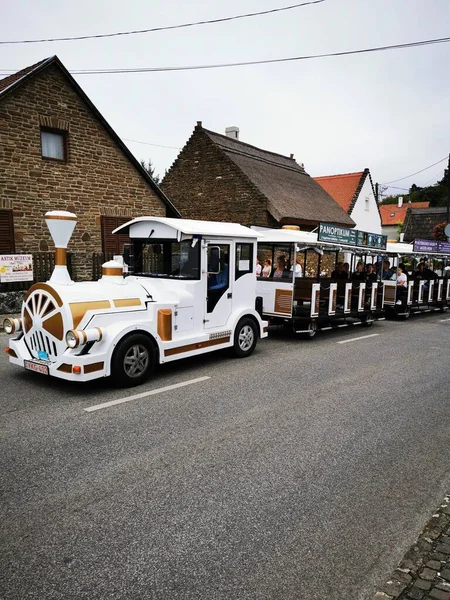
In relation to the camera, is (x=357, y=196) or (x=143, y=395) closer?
(x=143, y=395)

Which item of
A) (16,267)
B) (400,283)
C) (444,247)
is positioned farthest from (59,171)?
(444,247)

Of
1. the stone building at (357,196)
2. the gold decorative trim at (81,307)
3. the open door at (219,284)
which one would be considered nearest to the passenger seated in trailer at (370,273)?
the open door at (219,284)

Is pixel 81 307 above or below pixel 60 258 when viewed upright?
below

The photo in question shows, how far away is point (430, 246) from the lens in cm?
1759

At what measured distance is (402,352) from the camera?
9961 mm

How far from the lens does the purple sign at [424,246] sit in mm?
16734

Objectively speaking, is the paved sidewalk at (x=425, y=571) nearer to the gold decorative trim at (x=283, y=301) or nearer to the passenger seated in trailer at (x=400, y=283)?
the gold decorative trim at (x=283, y=301)

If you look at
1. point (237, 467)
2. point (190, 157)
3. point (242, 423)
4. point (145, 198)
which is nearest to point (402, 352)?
point (242, 423)

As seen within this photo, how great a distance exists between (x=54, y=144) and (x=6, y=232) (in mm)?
3495

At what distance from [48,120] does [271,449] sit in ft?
44.8

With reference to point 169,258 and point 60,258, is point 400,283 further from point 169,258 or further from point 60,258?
point 60,258

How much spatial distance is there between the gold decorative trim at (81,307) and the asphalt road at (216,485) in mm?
1039

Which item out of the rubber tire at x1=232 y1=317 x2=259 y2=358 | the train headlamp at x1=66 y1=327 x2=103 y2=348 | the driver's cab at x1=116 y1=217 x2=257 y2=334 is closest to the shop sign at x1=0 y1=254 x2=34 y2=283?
the driver's cab at x1=116 y1=217 x2=257 y2=334

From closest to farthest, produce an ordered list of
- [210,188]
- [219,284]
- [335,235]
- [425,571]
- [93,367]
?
[425,571] < [93,367] < [219,284] < [335,235] < [210,188]
